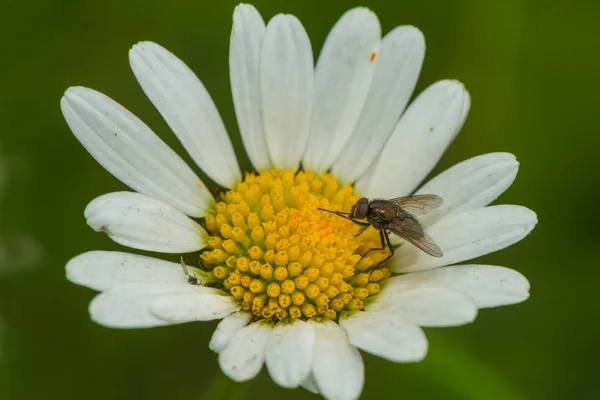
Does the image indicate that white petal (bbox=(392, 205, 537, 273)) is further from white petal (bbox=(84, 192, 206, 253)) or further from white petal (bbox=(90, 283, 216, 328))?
white petal (bbox=(90, 283, 216, 328))

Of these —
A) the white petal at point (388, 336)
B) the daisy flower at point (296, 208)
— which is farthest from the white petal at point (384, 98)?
the white petal at point (388, 336)

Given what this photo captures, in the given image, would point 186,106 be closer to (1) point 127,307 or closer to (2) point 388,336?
(1) point 127,307

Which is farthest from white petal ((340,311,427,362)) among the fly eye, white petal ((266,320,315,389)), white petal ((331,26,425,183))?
white petal ((331,26,425,183))

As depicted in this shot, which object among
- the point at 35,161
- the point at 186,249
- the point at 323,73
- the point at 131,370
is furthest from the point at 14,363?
the point at 323,73

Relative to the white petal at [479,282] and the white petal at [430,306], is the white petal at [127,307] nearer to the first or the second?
the white petal at [430,306]

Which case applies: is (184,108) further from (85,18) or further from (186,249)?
(85,18)

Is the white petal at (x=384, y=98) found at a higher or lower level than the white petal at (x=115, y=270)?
higher

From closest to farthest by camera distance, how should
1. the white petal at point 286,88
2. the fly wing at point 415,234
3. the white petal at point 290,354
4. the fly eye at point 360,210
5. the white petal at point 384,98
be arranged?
the white petal at point 290,354
the fly wing at point 415,234
the fly eye at point 360,210
the white petal at point 286,88
the white petal at point 384,98
